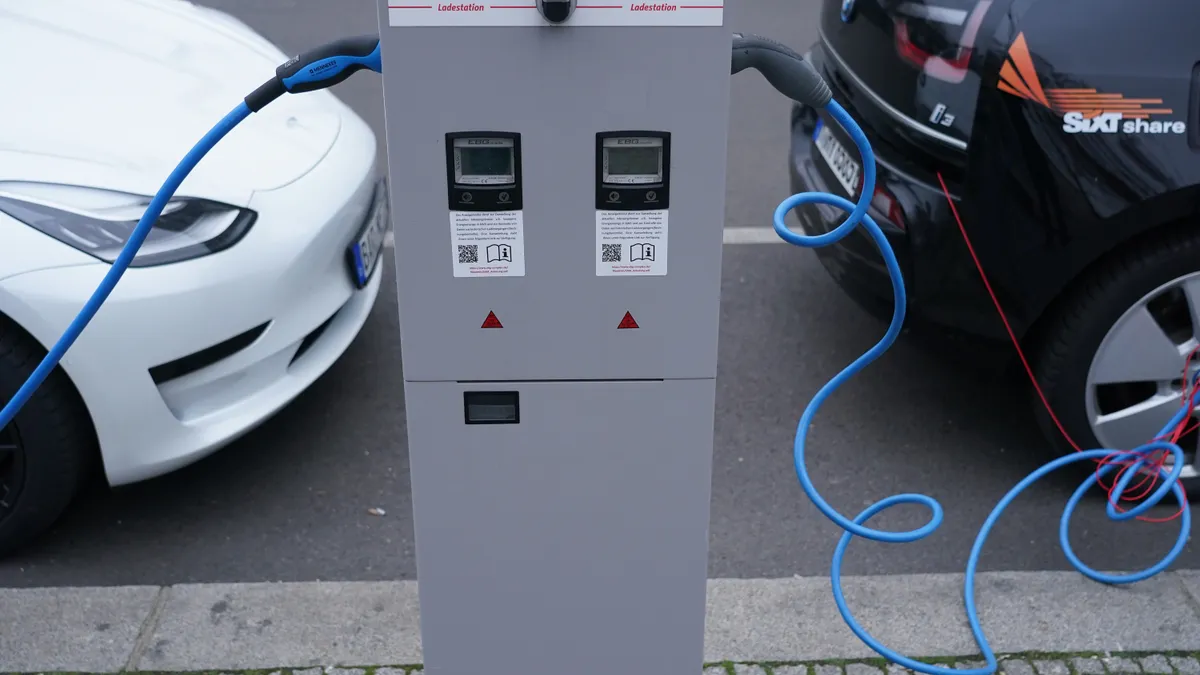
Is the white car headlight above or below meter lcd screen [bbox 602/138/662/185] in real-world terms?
below

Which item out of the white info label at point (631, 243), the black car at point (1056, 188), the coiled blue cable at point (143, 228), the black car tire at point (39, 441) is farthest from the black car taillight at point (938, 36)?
the black car tire at point (39, 441)

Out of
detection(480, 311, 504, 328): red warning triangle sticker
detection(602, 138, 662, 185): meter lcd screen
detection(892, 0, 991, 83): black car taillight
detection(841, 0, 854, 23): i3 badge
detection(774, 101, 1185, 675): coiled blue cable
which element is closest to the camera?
detection(602, 138, 662, 185): meter lcd screen

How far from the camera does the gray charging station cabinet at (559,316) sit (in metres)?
1.72

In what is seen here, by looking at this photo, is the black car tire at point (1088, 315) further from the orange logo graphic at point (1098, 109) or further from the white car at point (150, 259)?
the white car at point (150, 259)

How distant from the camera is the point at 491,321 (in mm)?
1900

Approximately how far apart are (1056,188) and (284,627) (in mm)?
2233

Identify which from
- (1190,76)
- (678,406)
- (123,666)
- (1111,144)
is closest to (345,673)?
(123,666)

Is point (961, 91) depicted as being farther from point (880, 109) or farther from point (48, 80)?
point (48, 80)

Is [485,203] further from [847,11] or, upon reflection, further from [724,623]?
[847,11]

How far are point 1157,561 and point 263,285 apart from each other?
2.52 metres

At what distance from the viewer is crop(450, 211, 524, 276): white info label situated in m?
1.82

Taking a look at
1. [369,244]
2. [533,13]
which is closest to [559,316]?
[533,13]

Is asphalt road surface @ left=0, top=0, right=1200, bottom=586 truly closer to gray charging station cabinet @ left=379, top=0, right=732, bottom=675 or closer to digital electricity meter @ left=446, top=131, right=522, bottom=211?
gray charging station cabinet @ left=379, top=0, right=732, bottom=675

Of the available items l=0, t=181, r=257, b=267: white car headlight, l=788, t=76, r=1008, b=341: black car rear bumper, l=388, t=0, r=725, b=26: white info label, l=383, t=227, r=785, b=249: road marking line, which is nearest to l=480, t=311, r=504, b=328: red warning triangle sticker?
l=388, t=0, r=725, b=26: white info label
